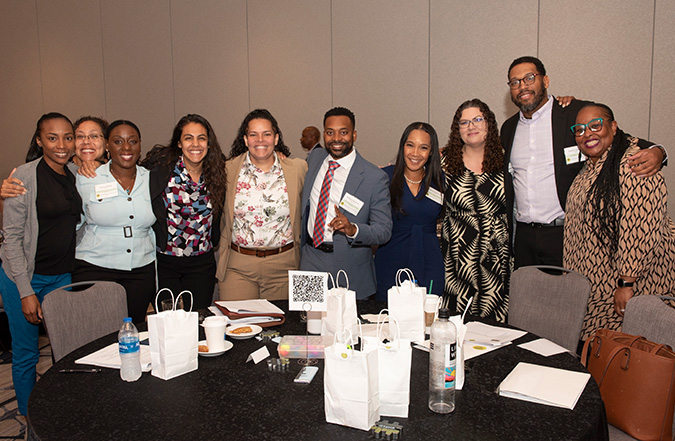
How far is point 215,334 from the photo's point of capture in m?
1.85

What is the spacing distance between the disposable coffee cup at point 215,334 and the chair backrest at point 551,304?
1486 mm

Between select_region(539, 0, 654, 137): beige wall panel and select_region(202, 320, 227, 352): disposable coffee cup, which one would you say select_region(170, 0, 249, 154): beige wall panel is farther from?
select_region(202, 320, 227, 352): disposable coffee cup

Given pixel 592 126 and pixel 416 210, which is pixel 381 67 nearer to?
pixel 416 210

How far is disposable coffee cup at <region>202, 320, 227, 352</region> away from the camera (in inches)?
72.5

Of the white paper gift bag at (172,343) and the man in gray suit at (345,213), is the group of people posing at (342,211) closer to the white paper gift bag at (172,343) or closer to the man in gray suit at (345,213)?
the man in gray suit at (345,213)

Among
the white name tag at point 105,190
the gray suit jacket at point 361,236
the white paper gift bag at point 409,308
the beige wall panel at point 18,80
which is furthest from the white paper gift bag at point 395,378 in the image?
the beige wall panel at point 18,80

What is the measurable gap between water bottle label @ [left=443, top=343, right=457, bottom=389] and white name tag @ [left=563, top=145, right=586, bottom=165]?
2.15 m

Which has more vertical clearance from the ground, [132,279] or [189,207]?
[189,207]

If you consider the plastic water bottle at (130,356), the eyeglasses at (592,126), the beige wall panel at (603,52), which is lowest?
the plastic water bottle at (130,356)

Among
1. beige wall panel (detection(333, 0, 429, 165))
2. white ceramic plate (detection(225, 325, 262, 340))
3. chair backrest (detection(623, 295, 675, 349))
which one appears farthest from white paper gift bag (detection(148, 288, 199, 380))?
beige wall panel (detection(333, 0, 429, 165))

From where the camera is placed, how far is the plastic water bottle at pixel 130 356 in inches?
63.4

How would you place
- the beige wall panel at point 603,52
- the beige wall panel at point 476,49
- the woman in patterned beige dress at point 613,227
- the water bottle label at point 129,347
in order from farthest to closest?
1. the beige wall panel at point 476,49
2. the beige wall panel at point 603,52
3. the woman in patterned beige dress at point 613,227
4. the water bottle label at point 129,347

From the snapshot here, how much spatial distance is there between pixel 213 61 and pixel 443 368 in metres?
6.46

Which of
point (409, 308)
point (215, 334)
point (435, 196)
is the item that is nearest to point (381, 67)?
point (435, 196)
